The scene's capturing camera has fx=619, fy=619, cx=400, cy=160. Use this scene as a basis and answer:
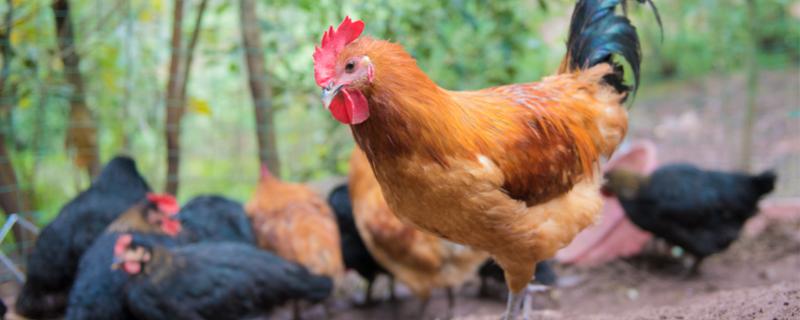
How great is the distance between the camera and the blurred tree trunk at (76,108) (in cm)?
597

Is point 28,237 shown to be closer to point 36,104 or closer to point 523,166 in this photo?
point 36,104

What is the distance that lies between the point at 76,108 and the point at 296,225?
284 cm

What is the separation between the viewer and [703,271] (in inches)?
241

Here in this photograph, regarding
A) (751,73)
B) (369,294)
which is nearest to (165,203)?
(369,294)

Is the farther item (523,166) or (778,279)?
(778,279)

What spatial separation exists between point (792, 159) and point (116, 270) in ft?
28.1

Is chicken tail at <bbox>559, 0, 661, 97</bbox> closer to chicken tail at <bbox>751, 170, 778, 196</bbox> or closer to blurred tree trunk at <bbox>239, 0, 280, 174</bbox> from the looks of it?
chicken tail at <bbox>751, 170, 778, 196</bbox>

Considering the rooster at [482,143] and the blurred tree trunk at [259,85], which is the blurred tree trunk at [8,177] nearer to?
the blurred tree trunk at [259,85]

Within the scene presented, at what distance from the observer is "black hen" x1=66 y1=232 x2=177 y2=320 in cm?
445

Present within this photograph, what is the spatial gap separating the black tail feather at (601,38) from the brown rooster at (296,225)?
8.55ft

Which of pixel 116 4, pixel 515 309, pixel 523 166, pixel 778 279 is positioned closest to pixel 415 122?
pixel 523 166

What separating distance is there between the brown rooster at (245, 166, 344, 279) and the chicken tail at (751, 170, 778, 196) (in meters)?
3.96

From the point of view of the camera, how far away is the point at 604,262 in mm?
6508

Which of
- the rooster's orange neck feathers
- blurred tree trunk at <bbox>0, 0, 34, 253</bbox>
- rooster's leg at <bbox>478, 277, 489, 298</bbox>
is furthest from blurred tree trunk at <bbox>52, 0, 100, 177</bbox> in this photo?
the rooster's orange neck feathers
